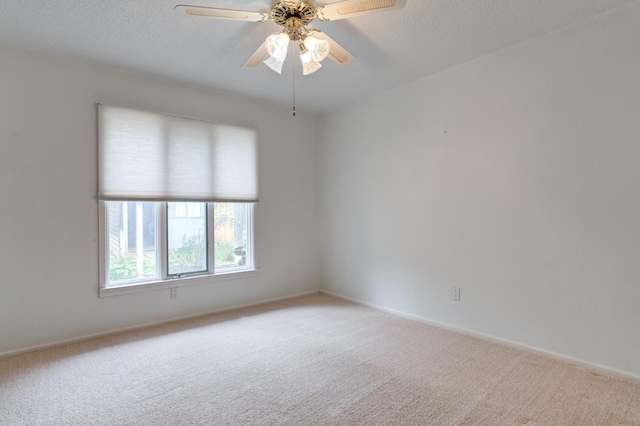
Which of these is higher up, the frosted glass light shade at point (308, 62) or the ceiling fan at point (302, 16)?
the ceiling fan at point (302, 16)

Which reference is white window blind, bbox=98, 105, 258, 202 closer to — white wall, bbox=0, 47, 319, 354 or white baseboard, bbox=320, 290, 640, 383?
white wall, bbox=0, 47, 319, 354

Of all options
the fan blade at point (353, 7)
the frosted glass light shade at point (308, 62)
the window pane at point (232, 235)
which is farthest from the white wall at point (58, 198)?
the fan blade at point (353, 7)

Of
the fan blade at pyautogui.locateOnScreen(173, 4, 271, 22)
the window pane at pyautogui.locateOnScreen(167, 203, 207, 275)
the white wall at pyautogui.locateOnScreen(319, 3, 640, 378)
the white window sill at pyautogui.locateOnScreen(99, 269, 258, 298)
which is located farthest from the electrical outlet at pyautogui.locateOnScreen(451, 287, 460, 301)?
the fan blade at pyautogui.locateOnScreen(173, 4, 271, 22)

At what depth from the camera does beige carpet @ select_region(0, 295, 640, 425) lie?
1.86m

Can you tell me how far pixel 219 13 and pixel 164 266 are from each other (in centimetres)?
255

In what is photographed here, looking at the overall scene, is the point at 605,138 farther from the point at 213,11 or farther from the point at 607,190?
the point at 213,11

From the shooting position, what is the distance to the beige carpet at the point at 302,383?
1862 mm

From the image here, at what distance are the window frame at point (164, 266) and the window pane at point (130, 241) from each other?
46 millimetres

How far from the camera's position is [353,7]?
1.85 meters

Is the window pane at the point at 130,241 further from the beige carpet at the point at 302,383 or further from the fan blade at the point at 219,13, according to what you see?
the fan blade at the point at 219,13

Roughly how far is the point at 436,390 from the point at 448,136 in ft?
7.45

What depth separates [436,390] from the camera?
6.93 feet

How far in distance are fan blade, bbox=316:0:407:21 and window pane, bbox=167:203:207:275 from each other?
8.25ft

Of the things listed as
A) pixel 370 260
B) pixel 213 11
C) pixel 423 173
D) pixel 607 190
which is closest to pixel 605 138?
pixel 607 190
